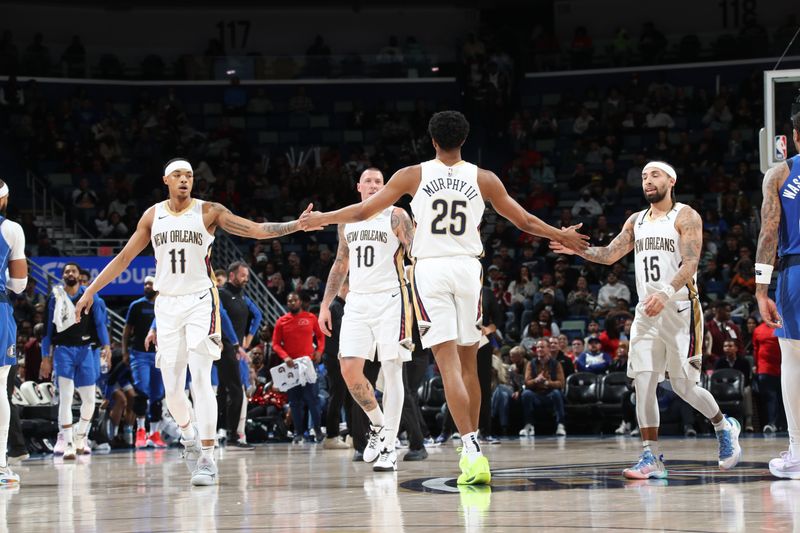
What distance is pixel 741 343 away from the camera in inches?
683

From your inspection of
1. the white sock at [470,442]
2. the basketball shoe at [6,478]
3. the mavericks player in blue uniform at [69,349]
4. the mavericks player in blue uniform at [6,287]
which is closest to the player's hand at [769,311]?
the white sock at [470,442]

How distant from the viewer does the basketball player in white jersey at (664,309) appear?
28.3ft

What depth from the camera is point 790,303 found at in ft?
25.9

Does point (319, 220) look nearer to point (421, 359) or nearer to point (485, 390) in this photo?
point (421, 359)

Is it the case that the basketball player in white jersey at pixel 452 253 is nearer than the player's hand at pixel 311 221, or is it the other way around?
the basketball player in white jersey at pixel 452 253

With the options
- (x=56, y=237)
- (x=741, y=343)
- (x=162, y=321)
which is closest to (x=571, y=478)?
(x=162, y=321)

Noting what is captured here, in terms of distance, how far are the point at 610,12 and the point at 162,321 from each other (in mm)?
24838

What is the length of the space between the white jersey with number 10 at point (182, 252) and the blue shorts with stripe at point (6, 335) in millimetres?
1190

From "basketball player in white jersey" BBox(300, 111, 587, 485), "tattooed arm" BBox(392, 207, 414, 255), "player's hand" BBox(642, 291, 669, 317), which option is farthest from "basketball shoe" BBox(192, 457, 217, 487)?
"player's hand" BBox(642, 291, 669, 317)

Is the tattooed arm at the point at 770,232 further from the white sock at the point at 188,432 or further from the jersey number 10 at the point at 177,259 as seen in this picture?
the white sock at the point at 188,432

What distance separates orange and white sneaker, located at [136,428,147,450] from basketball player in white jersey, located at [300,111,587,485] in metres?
8.83

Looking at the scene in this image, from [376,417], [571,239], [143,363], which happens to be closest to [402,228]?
[376,417]

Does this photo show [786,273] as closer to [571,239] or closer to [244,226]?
[571,239]

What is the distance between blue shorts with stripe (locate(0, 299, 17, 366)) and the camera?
9078mm
